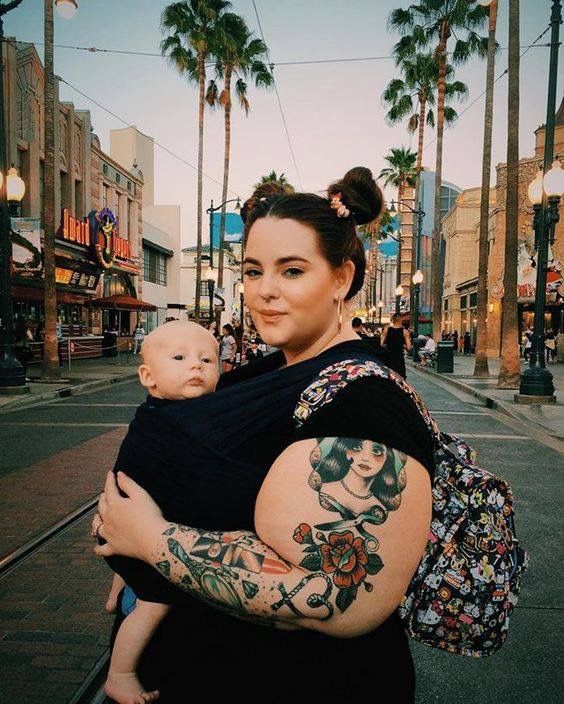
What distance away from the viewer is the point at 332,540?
3.37 feet

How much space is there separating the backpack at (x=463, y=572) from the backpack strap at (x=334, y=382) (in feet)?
0.08

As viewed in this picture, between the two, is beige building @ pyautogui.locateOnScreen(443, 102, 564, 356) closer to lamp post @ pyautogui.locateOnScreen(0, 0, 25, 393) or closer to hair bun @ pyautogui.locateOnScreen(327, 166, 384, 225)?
lamp post @ pyautogui.locateOnScreen(0, 0, 25, 393)

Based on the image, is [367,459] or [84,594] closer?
[367,459]

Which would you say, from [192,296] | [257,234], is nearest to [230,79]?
[257,234]

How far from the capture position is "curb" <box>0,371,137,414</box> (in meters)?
11.9

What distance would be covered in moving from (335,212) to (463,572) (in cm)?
92

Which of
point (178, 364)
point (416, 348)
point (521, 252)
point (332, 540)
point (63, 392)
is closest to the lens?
point (332, 540)

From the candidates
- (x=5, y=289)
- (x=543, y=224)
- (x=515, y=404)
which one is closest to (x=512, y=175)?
(x=543, y=224)

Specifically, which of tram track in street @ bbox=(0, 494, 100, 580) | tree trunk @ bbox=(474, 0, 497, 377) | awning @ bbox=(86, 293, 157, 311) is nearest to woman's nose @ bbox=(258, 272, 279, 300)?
tram track in street @ bbox=(0, 494, 100, 580)

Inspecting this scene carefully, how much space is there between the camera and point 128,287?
118 feet

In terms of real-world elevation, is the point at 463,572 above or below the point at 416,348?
above

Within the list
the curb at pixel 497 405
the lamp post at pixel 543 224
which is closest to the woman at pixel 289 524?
the curb at pixel 497 405

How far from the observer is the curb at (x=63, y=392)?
468 inches

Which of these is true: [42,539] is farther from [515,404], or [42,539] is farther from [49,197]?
[49,197]
